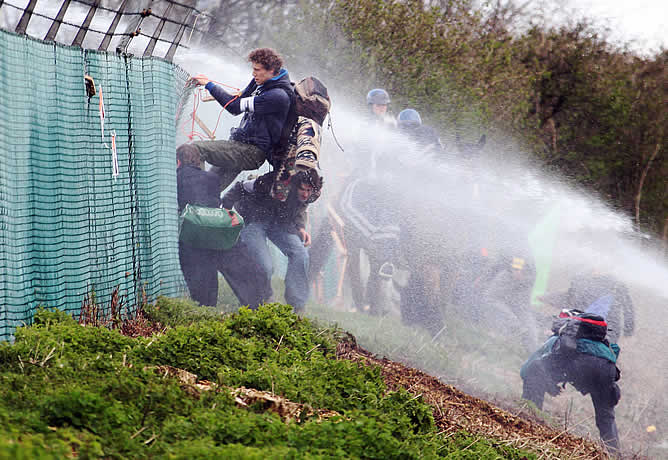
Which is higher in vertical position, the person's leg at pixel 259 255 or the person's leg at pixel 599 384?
the person's leg at pixel 259 255

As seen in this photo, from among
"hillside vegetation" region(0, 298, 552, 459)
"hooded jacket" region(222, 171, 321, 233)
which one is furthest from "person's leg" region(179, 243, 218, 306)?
"hillside vegetation" region(0, 298, 552, 459)

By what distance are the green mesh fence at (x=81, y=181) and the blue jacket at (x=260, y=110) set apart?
65cm

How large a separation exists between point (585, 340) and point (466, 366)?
4.70 feet

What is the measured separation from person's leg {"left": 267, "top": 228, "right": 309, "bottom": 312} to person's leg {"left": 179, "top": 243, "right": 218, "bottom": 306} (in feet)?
2.58

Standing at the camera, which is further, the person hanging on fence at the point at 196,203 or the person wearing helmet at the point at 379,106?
the person wearing helmet at the point at 379,106

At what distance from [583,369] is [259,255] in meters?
3.49

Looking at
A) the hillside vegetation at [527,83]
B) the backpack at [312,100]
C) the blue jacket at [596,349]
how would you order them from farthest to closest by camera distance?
the hillside vegetation at [527,83], the backpack at [312,100], the blue jacket at [596,349]

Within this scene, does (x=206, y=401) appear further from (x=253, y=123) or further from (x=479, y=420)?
(x=253, y=123)

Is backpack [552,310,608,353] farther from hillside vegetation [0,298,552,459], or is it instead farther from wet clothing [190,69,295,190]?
wet clothing [190,69,295,190]

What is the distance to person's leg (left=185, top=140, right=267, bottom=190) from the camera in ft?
22.1

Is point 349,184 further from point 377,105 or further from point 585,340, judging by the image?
point 585,340

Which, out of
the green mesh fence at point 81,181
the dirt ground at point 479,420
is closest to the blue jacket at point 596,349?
the dirt ground at point 479,420

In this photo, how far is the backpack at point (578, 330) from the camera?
22.1 ft

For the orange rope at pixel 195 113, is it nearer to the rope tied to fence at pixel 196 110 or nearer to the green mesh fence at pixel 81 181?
the rope tied to fence at pixel 196 110
